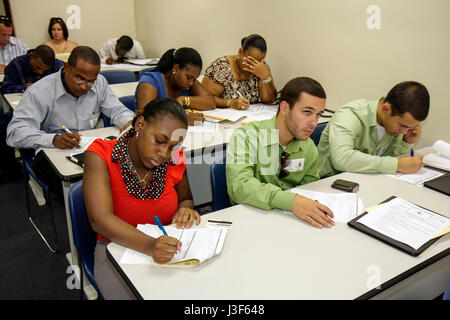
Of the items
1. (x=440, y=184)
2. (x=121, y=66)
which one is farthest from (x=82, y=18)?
(x=440, y=184)

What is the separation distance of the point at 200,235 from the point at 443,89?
200cm

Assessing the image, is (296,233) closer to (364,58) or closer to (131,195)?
(131,195)

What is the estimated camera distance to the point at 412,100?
72.1 inches

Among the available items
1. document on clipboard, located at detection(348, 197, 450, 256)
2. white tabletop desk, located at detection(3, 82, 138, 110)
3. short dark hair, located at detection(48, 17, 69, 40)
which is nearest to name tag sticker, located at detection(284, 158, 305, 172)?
document on clipboard, located at detection(348, 197, 450, 256)

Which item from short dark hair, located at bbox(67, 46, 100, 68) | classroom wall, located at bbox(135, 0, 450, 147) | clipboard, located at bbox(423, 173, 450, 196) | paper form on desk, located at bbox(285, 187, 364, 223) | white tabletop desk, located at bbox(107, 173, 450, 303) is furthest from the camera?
classroom wall, located at bbox(135, 0, 450, 147)

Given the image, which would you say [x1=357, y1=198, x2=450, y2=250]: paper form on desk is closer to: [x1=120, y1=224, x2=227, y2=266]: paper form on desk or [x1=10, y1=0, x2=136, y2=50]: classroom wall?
[x1=120, y1=224, x2=227, y2=266]: paper form on desk

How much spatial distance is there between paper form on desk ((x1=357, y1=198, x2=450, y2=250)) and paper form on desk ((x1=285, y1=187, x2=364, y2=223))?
0.20 feet

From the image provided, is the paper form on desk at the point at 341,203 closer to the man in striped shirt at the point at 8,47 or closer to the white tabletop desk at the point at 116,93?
the white tabletop desk at the point at 116,93

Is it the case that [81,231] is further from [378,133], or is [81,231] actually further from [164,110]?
[378,133]

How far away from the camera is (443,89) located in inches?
91.0

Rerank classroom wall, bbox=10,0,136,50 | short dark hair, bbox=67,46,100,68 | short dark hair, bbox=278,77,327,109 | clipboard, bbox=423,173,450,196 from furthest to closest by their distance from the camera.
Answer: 1. classroom wall, bbox=10,0,136,50
2. short dark hair, bbox=67,46,100,68
3. clipboard, bbox=423,173,450,196
4. short dark hair, bbox=278,77,327,109

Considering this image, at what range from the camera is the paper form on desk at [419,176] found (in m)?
1.87

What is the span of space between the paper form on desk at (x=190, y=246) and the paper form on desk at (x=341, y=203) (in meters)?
0.51

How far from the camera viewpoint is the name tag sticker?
5.87 feet
